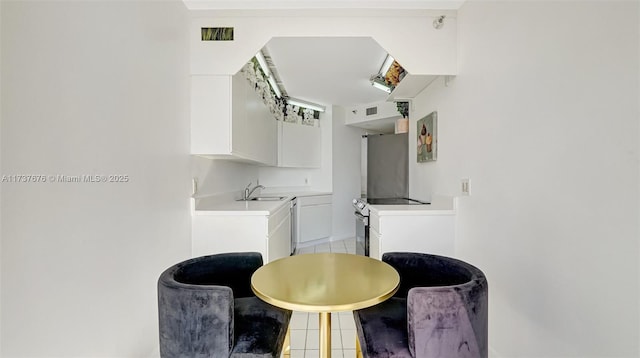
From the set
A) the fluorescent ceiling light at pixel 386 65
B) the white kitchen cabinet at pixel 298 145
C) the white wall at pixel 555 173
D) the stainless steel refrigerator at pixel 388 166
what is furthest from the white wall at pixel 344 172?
the white wall at pixel 555 173

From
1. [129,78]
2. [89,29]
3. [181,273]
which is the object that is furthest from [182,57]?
[181,273]

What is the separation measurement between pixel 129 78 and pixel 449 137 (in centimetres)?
226

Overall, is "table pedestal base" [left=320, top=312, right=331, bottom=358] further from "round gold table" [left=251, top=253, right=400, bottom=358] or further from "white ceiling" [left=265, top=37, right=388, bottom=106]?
"white ceiling" [left=265, top=37, right=388, bottom=106]

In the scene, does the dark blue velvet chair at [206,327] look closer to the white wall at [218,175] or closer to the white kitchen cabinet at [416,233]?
the white kitchen cabinet at [416,233]

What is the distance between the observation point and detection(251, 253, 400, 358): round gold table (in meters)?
1.00

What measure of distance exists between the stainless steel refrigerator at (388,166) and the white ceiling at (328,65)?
2.54ft

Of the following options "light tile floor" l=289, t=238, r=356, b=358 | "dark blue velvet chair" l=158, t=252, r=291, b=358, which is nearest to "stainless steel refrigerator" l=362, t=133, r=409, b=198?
"light tile floor" l=289, t=238, r=356, b=358

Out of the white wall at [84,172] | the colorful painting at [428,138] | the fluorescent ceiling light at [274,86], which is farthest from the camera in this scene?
the fluorescent ceiling light at [274,86]

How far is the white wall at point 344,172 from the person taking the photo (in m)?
4.77

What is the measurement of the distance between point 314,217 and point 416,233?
246cm

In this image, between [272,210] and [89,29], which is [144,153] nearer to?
[89,29]

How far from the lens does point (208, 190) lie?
2496 millimetres

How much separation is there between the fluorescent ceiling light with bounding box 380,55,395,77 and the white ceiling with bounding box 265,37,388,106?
5 cm

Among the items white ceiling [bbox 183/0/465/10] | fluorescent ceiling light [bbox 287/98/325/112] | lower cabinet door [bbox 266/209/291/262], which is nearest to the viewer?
white ceiling [bbox 183/0/465/10]
